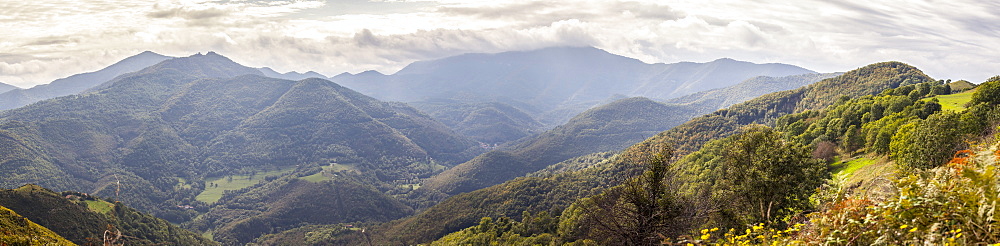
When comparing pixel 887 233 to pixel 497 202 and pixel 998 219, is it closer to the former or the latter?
pixel 998 219

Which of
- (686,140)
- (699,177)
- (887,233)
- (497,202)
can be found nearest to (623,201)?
(887,233)

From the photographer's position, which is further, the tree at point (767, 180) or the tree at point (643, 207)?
the tree at point (767, 180)

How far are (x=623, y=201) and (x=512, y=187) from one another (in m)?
132

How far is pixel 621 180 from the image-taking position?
17.8m

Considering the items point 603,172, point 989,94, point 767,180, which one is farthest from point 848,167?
point 603,172

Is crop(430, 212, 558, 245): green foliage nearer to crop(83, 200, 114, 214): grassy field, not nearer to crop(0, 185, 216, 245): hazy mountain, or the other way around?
crop(0, 185, 216, 245): hazy mountain

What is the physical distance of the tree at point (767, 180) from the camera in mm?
24172

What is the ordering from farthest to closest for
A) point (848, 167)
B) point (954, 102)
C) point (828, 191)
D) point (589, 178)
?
point (589, 178)
point (954, 102)
point (848, 167)
point (828, 191)

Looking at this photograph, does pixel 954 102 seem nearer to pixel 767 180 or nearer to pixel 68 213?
pixel 767 180

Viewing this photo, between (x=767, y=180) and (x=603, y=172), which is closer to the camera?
(x=767, y=180)

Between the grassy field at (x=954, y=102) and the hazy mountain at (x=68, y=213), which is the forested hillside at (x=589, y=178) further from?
the hazy mountain at (x=68, y=213)

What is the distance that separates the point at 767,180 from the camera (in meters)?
23.9

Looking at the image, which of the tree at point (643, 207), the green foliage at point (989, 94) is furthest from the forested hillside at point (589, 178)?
the tree at point (643, 207)

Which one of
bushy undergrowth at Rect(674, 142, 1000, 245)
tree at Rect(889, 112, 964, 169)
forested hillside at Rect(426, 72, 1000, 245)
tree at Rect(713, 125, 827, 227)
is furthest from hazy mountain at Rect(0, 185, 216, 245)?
tree at Rect(889, 112, 964, 169)
